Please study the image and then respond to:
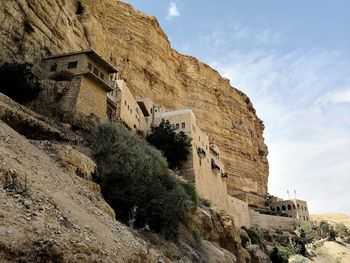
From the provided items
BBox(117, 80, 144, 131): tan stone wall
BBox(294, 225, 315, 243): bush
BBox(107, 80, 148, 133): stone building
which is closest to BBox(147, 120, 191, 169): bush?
BBox(107, 80, 148, 133): stone building

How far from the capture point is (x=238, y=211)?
3634 cm

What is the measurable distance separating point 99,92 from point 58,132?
6.67 meters

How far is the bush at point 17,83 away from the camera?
1575 centimetres

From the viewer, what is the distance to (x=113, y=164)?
532 inches

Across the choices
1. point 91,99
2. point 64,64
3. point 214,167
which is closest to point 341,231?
point 214,167

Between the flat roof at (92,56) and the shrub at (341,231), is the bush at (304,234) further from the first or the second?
the flat roof at (92,56)

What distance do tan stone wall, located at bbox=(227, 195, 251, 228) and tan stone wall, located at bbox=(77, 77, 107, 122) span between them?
18.9 meters

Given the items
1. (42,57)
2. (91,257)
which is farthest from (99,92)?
(91,257)

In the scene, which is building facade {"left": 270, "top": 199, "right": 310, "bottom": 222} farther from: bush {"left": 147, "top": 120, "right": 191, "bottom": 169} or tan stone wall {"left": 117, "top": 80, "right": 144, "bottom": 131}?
tan stone wall {"left": 117, "top": 80, "right": 144, "bottom": 131}

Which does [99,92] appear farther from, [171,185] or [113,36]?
[113,36]

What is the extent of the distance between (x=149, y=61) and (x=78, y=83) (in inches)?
1003

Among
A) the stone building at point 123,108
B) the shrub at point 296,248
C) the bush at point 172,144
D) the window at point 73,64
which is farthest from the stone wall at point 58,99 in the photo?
the shrub at point 296,248

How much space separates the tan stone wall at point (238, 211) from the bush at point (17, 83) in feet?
75.2

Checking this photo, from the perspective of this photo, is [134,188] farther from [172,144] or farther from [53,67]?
[172,144]
